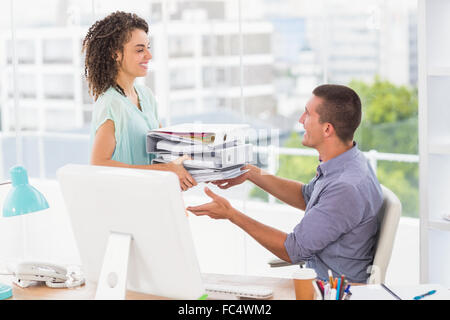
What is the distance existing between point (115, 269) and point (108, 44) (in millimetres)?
1042

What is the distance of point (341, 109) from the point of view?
2031 millimetres

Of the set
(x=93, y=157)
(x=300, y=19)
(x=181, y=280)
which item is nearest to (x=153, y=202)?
(x=181, y=280)

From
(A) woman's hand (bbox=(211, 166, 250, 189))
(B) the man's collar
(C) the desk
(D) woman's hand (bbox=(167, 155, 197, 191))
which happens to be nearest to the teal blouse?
(D) woman's hand (bbox=(167, 155, 197, 191))

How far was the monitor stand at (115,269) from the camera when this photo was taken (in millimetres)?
1474

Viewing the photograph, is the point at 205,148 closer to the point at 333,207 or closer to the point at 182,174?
the point at 182,174

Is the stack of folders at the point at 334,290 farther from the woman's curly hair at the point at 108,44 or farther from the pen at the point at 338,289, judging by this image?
the woman's curly hair at the point at 108,44

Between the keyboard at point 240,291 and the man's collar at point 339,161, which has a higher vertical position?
the man's collar at point 339,161

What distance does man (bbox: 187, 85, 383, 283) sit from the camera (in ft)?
6.37

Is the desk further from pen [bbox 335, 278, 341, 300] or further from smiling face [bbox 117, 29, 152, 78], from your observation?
smiling face [bbox 117, 29, 152, 78]

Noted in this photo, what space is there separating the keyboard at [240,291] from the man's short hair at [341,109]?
0.61m

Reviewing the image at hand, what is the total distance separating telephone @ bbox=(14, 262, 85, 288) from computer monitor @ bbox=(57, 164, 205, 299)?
0.29 meters

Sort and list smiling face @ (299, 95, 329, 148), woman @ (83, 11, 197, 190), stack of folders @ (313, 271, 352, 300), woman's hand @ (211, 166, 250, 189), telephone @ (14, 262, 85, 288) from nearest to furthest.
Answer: stack of folders @ (313, 271, 352, 300)
telephone @ (14, 262, 85, 288)
smiling face @ (299, 95, 329, 148)
woman @ (83, 11, 197, 190)
woman's hand @ (211, 166, 250, 189)

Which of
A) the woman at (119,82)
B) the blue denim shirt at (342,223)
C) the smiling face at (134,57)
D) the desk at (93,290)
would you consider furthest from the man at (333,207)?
the smiling face at (134,57)
